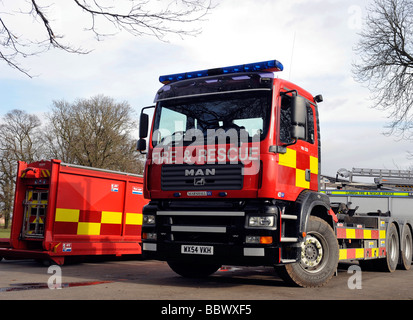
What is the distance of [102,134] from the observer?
114ft

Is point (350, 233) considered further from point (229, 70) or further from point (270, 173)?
point (229, 70)

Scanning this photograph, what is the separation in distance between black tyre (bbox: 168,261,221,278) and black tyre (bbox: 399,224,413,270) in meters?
4.85

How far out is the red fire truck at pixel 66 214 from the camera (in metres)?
10.2

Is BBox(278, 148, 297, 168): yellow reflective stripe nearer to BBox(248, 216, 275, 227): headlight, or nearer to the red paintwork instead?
the red paintwork

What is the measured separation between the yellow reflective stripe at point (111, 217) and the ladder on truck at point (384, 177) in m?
5.78

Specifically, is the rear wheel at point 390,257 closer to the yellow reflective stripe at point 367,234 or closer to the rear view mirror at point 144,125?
the yellow reflective stripe at point 367,234

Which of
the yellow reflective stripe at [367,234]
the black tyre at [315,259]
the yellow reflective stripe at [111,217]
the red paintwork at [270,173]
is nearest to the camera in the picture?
the red paintwork at [270,173]

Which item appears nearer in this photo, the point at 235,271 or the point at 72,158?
the point at 235,271

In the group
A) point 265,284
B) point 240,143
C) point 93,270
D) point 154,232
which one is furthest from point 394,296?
point 93,270

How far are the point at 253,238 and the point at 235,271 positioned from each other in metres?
3.63

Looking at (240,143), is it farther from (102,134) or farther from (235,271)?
(102,134)

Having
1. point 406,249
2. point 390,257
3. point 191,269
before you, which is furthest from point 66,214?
point 406,249

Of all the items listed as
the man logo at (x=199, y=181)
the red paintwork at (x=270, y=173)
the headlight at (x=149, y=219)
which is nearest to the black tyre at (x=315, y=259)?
the red paintwork at (x=270, y=173)

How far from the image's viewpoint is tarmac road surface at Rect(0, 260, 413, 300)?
20.2 feet
